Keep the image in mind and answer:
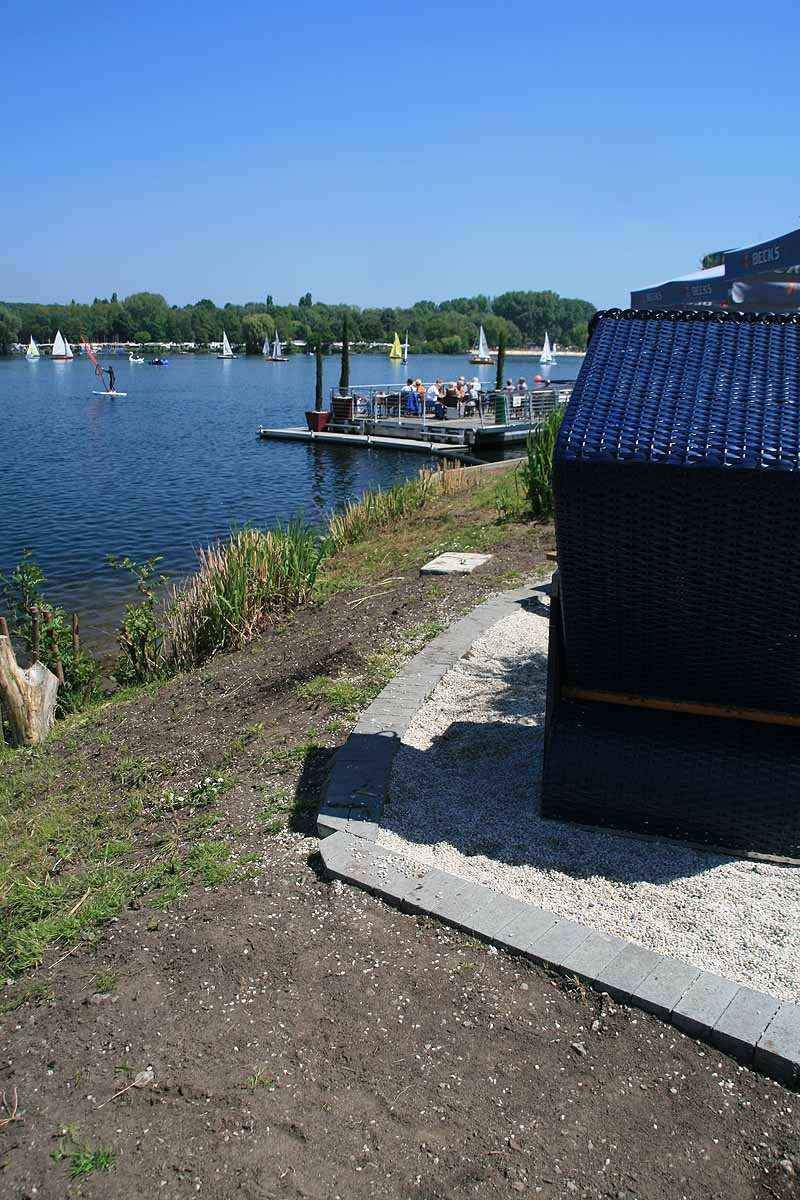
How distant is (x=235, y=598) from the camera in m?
7.73

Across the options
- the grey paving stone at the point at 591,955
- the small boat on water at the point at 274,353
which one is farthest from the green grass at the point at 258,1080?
the small boat on water at the point at 274,353

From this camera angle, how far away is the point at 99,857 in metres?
3.94

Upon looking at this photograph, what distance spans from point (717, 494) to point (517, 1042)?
1.78m

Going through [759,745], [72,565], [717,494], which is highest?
[717,494]

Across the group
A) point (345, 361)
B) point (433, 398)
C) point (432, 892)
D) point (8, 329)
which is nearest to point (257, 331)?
point (8, 329)

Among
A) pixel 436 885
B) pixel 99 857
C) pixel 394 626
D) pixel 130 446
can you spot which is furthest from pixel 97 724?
pixel 130 446

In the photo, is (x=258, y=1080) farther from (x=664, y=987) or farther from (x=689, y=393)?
(x=689, y=393)

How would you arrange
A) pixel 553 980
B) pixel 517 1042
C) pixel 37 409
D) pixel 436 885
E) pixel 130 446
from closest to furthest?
pixel 517 1042 → pixel 553 980 → pixel 436 885 → pixel 130 446 → pixel 37 409

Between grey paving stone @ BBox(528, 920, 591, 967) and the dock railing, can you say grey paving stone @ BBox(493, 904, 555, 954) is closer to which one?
grey paving stone @ BBox(528, 920, 591, 967)

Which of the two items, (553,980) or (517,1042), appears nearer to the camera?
(517,1042)

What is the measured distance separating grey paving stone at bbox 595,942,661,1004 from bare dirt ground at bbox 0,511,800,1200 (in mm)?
65

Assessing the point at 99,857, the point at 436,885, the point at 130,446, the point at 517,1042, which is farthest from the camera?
the point at 130,446

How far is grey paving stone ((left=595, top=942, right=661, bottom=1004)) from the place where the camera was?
2732mm

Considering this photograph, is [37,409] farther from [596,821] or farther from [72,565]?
[596,821]
